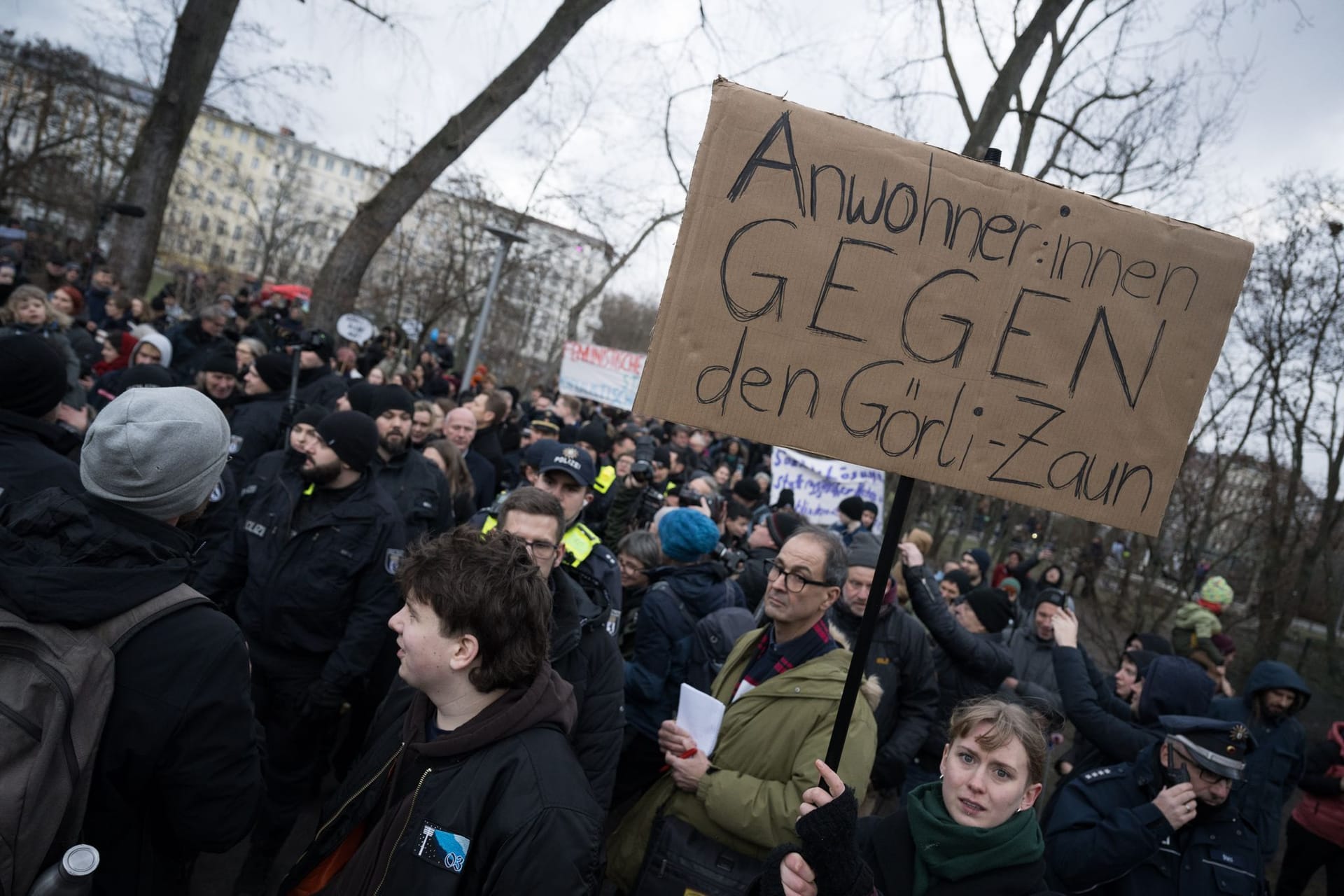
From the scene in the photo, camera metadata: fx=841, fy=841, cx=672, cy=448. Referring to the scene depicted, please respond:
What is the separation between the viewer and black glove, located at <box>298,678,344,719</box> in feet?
12.0

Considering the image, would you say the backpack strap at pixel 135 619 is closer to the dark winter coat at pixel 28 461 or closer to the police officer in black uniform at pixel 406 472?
the dark winter coat at pixel 28 461

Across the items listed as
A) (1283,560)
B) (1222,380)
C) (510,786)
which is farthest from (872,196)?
(1222,380)

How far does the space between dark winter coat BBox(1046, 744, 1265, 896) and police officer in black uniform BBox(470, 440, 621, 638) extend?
1.81 m

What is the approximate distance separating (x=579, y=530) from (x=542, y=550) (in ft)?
3.21

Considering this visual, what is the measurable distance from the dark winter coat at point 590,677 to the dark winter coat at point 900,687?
1.57 m

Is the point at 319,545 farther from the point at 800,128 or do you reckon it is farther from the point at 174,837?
the point at 800,128

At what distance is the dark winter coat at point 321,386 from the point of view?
702 cm

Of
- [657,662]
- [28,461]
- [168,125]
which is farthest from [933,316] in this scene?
[168,125]

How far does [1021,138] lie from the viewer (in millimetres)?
11117

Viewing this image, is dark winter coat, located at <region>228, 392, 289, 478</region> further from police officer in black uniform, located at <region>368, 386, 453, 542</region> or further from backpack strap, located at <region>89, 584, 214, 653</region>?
backpack strap, located at <region>89, 584, 214, 653</region>

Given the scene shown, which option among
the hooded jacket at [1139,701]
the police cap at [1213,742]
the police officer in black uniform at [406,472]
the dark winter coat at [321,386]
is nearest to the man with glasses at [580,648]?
the police officer in black uniform at [406,472]

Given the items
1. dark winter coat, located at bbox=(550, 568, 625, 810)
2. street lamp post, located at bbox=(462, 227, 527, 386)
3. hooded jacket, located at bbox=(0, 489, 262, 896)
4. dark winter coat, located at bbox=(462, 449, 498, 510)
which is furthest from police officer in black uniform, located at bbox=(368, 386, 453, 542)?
street lamp post, located at bbox=(462, 227, 527, 386)

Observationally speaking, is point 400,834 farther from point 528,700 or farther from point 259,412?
point 259,412

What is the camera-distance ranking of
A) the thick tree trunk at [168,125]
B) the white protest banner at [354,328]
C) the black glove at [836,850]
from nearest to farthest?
the black glove at [836,850] → the thick tree trunk at [168,125] → the white protest banner at [354,328]
